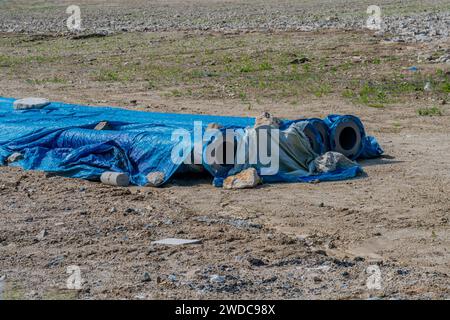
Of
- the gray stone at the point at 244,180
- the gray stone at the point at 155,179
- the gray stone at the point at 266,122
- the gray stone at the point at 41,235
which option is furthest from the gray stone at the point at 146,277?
the gray stone at the point at 266,122

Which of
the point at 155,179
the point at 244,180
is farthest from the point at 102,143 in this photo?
the point at 244,180

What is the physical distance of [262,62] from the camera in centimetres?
2142

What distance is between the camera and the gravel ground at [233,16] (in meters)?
27.9

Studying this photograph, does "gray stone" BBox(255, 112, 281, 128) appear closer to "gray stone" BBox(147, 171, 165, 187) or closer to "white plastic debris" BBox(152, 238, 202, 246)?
"gray stone" BBox(147, 171, 165, 187)

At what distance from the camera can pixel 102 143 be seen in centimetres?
1196

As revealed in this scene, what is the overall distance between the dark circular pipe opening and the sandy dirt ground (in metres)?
0.29

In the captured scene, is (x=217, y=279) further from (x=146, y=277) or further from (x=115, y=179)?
(x=115, y=179)

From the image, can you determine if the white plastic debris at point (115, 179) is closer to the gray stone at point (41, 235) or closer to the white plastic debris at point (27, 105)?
the gray stone at point (41, 235)

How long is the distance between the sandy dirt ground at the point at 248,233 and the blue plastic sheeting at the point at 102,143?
26 cm

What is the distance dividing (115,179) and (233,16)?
2501 cm

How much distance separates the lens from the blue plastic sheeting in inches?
456
